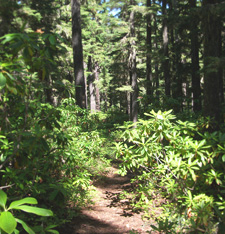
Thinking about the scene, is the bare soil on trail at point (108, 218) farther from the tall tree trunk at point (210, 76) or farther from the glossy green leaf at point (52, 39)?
the tall tree trunk at point (210, 76)

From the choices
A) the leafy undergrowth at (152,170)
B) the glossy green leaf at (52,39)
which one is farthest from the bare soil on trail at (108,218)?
the glossy green leaf at (52,39)

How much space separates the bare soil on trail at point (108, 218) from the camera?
3959 millimetres

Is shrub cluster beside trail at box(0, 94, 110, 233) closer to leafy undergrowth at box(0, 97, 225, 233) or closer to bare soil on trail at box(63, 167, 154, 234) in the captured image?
leafy undergrowth at box(0, 97, 225, 233)

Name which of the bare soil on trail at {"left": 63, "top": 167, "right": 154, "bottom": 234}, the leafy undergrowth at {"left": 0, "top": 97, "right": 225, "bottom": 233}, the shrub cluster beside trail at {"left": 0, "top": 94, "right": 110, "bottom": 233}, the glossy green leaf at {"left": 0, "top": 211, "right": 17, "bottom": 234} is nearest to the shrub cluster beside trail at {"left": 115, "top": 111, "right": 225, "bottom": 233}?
the leafy undergrowth at {"left": 0, "top": 97, "right": 225, "bottom": 233}

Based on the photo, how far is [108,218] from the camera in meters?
4.50

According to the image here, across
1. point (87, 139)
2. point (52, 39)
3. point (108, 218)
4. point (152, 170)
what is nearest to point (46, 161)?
point (108, 218)

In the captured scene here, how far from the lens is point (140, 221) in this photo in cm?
421

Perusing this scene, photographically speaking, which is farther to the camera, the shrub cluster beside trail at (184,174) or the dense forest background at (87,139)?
the shrub cluster beside trail at (184,174)

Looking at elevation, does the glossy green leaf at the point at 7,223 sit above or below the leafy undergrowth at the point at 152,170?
above

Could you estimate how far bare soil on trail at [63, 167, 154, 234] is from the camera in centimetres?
396

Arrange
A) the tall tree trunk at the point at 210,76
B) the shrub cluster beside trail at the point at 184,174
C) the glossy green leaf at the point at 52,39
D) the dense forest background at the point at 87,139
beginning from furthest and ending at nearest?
the tall tree trunk at the point at 210,76 → the shrub cluster beside trail at the point at 184,174 → the dense forest background at the point at 87,139 → the glossy green leaf at the point at 52,39

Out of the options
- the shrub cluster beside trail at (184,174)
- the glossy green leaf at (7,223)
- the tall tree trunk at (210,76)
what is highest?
the tall tree trunk at (210,76)

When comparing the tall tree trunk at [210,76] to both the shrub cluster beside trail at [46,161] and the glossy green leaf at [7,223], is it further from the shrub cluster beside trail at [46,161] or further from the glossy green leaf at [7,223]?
the glossy green leaf at [7,223]

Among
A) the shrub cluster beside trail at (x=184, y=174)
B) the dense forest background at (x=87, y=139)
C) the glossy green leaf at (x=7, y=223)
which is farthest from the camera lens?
the shrub cluster beside trail at (x=184, y=174)
